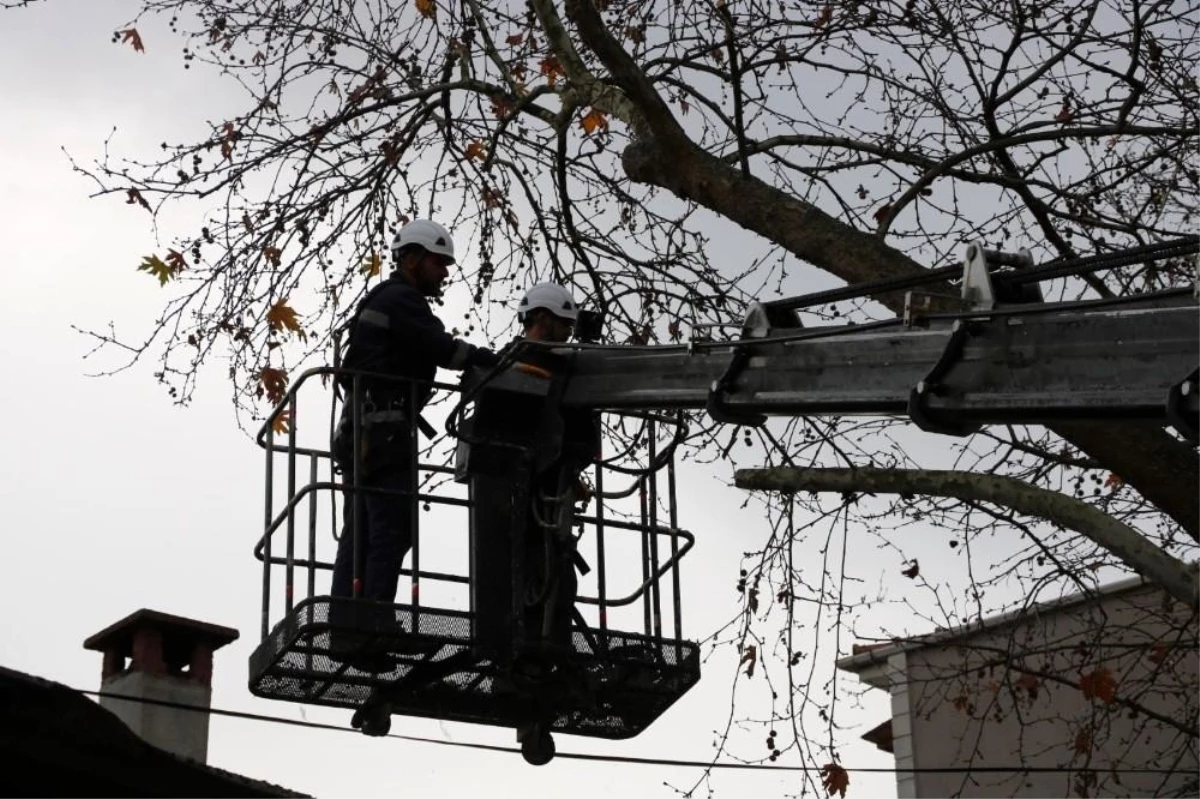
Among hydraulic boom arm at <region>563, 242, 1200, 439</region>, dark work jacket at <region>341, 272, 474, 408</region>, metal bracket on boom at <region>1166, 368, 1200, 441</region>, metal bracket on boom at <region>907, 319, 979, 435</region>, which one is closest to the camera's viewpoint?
metal bracket on boom at <region>1166, 368, 1200, 441</region>

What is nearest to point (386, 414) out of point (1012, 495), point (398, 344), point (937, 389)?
point (398, 344)

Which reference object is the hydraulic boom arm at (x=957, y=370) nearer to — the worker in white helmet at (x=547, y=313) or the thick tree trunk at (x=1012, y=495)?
the worker in white helmet at (x=547, y=313)

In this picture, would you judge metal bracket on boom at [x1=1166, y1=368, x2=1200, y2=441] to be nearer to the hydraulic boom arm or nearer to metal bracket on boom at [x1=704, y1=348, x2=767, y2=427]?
the hydraulic boom arm

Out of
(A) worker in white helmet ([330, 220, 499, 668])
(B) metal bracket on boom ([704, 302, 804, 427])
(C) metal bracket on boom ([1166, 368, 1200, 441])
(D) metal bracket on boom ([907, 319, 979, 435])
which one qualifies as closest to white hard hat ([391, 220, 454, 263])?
(A) worker in white helmet ([330, 220, 499, 668])

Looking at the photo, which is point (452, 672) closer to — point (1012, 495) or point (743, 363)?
point (743, 363)

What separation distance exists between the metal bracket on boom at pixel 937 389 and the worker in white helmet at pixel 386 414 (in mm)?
2214

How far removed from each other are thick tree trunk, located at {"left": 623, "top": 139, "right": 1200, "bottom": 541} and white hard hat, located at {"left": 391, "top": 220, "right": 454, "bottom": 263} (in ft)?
6.99

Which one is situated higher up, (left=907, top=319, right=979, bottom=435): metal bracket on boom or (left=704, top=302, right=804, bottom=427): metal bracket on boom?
(left=704, top=302, right=804, bottom=427): metal bracket on boom

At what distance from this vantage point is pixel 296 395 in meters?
9.91

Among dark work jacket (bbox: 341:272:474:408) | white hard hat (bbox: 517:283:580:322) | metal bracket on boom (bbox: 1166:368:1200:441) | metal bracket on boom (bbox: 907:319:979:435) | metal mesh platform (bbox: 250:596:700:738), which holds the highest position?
white hard hat (bbox: 517:283:580:322)

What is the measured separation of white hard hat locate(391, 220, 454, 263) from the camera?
34.1ft

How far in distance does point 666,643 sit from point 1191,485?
2544 millimetres

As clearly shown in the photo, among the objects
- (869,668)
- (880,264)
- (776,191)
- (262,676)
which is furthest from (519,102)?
(869,668)

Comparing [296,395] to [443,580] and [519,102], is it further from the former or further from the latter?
[519,102]
